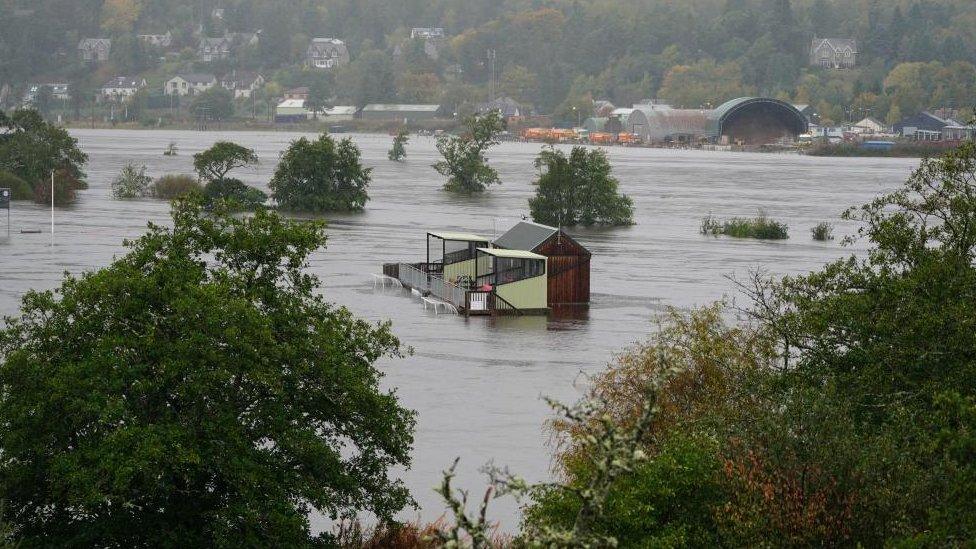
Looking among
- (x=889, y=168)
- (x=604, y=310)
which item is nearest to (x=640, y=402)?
(x=604, y=310)

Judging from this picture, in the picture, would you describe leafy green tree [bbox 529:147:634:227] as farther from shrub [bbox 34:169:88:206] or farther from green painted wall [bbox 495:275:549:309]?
green painted wall [bbox 495:275:549:309]

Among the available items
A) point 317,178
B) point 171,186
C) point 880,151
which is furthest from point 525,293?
point 880,151

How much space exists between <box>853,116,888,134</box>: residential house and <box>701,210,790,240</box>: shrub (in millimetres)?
107252

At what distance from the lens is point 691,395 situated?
1720 cm

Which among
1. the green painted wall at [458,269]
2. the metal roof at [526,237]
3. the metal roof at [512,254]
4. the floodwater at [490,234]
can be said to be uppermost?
the metal roof at [526,237]

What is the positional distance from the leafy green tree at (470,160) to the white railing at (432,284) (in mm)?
36572

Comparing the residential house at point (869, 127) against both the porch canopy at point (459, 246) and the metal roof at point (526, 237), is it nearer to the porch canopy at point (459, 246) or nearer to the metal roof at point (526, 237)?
the metal roof at point (526, 237)

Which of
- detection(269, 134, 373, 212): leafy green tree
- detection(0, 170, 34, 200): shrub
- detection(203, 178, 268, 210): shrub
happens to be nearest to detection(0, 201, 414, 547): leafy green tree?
detection(203, 178, 268, 210): shrub

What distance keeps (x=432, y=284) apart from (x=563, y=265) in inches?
125

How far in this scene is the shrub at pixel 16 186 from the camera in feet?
211

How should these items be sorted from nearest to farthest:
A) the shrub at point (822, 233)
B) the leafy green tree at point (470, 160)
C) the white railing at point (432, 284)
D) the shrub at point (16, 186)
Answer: the white railing at point (432, 284)
the shrub at point (822, 233)
the shrub at point (16, 186)
the leafy green tree at point (470, 160)

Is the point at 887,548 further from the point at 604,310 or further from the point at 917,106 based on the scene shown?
the point at 917,106

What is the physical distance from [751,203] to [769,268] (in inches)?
1167

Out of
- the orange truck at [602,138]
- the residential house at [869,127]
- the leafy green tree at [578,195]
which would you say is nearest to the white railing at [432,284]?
the leafy green tree at [578,195]
